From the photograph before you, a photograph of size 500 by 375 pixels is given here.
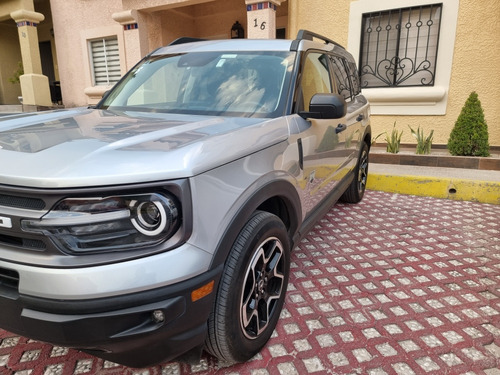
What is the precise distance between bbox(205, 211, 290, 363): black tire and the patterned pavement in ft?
0.60

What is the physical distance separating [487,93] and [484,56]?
0.68 metres

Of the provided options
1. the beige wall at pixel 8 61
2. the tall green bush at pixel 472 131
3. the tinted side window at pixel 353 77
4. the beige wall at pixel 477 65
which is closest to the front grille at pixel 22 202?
the tinted side window at pixel 353 77

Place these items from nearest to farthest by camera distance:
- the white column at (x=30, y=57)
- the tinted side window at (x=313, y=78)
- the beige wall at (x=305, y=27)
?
the tinted side window at (x=313, y=78)
the beige wall at (x=305, y=27)
the white column at (x=30, y=57)

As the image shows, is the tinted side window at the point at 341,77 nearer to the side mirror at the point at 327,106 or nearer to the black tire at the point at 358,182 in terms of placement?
A: the black tire at the point at 358,182

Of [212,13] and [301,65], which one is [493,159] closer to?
[301,65]

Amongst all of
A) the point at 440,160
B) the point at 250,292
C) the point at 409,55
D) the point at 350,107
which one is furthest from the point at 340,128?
the point at 409,55

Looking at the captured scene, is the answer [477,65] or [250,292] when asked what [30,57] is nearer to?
[477,65]

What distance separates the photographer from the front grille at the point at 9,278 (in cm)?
140

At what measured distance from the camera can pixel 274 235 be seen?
6.67ft

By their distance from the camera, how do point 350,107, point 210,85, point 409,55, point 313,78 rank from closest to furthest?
point 210,85 < point 313,78 < point 350,107 < point 409,55

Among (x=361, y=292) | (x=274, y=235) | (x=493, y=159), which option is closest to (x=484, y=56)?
(x=493, y=159)

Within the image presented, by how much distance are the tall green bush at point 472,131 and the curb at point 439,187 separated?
4.23 ft

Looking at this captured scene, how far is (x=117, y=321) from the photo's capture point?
1.34 meters

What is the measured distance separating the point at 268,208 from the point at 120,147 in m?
1.11
